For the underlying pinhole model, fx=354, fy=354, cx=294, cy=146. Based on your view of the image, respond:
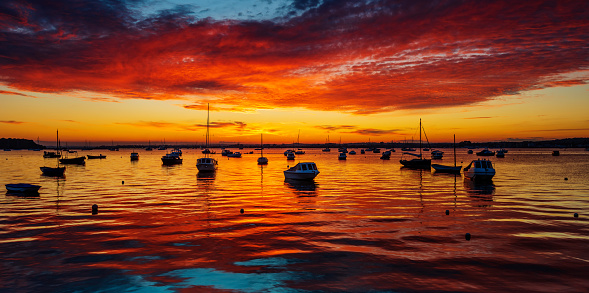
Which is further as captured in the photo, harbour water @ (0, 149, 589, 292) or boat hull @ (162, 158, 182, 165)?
boat hull @ (162, 158, 182, 165)

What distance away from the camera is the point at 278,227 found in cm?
2262

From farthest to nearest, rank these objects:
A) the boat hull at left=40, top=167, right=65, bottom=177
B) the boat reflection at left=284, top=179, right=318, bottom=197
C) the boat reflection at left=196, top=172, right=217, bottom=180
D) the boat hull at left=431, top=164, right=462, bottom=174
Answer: the boat hull at left=431, top=164, right=462, bottom=174, the boat hull at left=40, top=167, right=65, bottom=177, the boat reflection at left=196, top=172, right=217, bottom=180, the boat reflection at left=284, top=179, right=318, bottom=197

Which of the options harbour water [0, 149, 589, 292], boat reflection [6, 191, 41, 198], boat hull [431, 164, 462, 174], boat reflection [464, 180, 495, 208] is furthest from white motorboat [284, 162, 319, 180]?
boat hull [431, 164, 462, 174]

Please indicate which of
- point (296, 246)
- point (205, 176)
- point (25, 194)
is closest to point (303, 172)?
point (205, 176)

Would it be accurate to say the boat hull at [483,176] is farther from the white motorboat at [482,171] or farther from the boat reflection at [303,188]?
the boat reflection at [303,188]

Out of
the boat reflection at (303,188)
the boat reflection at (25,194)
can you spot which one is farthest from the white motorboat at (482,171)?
the boat reflection at (25,194)

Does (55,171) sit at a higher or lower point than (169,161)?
lower

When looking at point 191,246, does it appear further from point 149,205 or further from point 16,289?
point 149,205

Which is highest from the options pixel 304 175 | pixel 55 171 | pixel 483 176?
pixel 304 175

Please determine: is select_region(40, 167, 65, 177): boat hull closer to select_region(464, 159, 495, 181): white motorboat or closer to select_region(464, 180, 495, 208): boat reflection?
select_region(464, 180, 495, 208): boat reflection

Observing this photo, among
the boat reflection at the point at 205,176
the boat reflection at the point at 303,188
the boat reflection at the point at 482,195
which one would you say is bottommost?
the boat reflection at the point at 205,176

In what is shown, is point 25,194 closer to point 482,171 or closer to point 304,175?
point 304,175

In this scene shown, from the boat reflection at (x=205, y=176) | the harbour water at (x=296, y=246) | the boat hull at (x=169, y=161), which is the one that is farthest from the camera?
the boat hull at (x=169, y=161)

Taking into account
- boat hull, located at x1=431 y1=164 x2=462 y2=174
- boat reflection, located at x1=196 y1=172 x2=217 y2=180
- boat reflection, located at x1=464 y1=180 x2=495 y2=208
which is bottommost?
boat reflection, located at x1=196 y1=172 x2=217 y2=180
